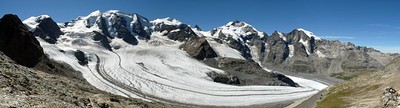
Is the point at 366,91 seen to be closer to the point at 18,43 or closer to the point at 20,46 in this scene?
the point at 18,43

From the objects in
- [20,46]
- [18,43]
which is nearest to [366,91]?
[18,43]

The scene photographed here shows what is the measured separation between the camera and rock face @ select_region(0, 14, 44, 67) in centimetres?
12150

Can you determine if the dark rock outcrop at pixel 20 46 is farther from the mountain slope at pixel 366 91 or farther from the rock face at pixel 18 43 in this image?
the mountain slope at pixel 366 91

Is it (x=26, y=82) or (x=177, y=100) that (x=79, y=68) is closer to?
(x=177, y=100)

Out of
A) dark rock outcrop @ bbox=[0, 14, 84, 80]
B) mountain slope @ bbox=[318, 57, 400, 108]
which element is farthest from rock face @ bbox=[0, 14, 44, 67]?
mountain slope @ bbox=[318, 57, 400, 108]

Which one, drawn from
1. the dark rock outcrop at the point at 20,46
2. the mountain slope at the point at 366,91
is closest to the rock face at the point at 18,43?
the dark rock outcrop at the point at 20,46

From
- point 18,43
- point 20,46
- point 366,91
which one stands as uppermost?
point 18,43

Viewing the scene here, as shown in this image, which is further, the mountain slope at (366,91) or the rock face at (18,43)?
the rock face at (18,43)

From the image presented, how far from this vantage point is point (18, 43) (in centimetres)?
12812

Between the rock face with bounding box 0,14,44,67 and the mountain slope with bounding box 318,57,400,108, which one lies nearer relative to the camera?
the mountain slope with bounding box 318,57,400,108

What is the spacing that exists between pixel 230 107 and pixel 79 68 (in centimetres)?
8344

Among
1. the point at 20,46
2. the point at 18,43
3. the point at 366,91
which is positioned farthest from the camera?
the point at 20,46

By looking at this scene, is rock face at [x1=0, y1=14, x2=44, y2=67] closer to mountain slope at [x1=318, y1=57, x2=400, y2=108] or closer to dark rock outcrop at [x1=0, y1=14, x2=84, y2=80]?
dark rock outcrop at [x1=0, y1=14, x2=84, y2=80]

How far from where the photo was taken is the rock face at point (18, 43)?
121500mm
